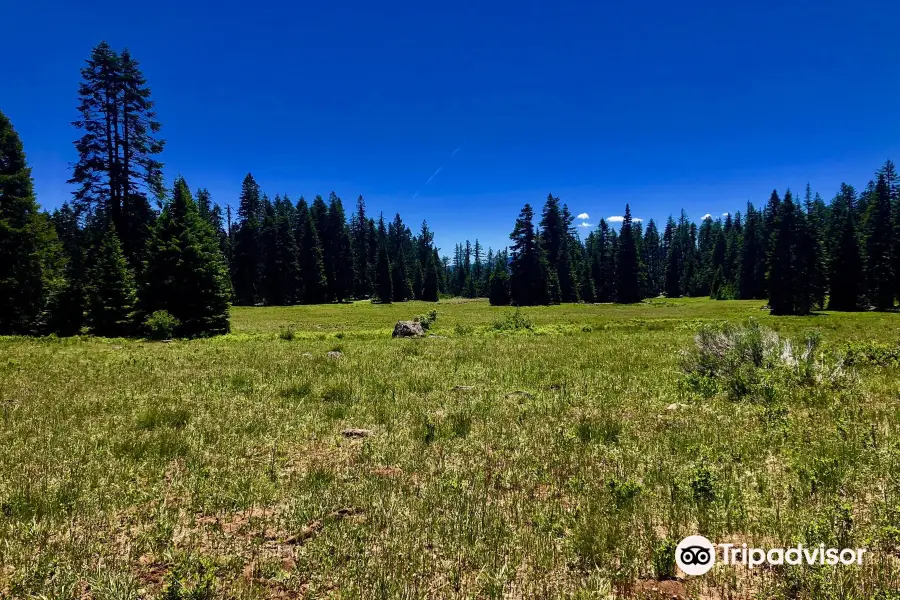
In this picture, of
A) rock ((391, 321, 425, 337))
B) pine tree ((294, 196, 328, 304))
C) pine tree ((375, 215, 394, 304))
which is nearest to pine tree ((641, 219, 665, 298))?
pine tree ((375, 215, 394, 304))

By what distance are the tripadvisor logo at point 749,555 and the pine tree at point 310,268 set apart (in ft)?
258

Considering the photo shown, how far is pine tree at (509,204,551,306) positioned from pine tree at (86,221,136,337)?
59.4 metres

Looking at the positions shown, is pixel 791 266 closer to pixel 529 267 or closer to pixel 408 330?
pixel 529 267

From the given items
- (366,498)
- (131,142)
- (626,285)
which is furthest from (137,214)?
(626,285)

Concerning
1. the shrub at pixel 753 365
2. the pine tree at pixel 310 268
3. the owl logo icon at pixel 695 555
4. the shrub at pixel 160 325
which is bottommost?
the owl logo icon at pixel 695 555

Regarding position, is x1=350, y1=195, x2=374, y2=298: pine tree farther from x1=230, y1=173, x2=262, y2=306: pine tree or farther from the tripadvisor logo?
the tripadvisor logo

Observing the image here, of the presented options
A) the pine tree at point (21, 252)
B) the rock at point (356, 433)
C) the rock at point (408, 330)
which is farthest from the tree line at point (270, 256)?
the rock at point (356, 433)

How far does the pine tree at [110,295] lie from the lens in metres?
24.2

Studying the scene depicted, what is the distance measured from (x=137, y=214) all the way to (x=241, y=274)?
46799 mm

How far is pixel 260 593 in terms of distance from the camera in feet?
10.8

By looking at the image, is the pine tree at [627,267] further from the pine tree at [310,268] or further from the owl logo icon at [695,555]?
the owl logo icon at [695,555]

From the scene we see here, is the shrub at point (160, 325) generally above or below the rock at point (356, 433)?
above

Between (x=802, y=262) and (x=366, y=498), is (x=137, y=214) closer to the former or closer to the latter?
(x=366, y=498)

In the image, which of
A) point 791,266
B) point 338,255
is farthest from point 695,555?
point 338,255
